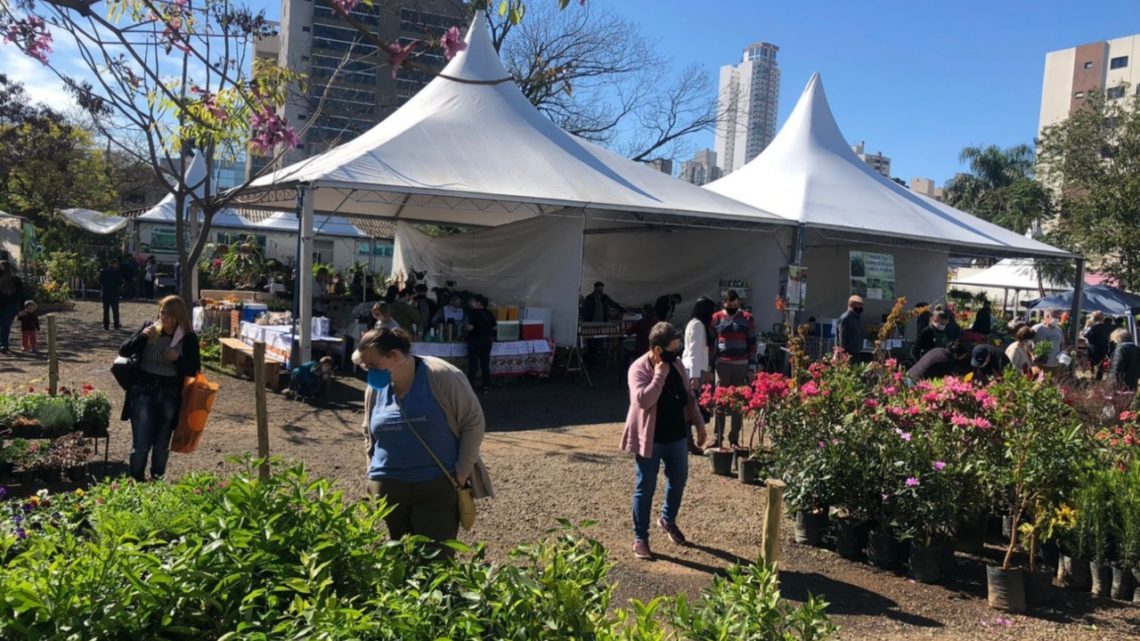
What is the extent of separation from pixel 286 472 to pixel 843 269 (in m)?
17.3

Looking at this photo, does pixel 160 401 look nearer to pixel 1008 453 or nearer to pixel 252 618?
pixel 252 618

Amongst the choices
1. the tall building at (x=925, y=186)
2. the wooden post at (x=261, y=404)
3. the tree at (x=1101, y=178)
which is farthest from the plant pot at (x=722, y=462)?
the tall building at (x=925, y=186)

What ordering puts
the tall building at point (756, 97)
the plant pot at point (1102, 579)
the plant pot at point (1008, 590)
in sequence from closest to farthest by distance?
the plant pot at point (1008, 590)
the plant pot at point (1102, 579)
the tall building at point (756, 97)

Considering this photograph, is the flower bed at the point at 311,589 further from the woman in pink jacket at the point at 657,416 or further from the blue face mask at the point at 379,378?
the woman in pink jacket at the point at 657,416

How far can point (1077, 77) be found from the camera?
2680 inches

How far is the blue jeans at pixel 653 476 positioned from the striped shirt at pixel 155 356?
3.20 metres

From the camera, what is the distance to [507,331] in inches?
501

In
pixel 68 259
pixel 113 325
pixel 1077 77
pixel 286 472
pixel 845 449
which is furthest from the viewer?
pixel 1077 77

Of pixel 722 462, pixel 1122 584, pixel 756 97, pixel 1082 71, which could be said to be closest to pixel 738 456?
pixel 722 462

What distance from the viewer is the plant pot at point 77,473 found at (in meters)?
6.49

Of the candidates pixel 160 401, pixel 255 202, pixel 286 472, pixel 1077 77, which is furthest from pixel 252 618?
pixel 1077 77

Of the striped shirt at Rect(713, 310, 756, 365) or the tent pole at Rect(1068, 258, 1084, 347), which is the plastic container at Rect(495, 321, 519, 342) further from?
the tent pole at Rect(1068, 258, 1084, 347)

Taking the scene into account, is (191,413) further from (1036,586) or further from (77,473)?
(1036,586)

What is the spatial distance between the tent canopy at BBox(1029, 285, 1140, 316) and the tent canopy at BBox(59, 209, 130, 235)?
2914 centimetres
